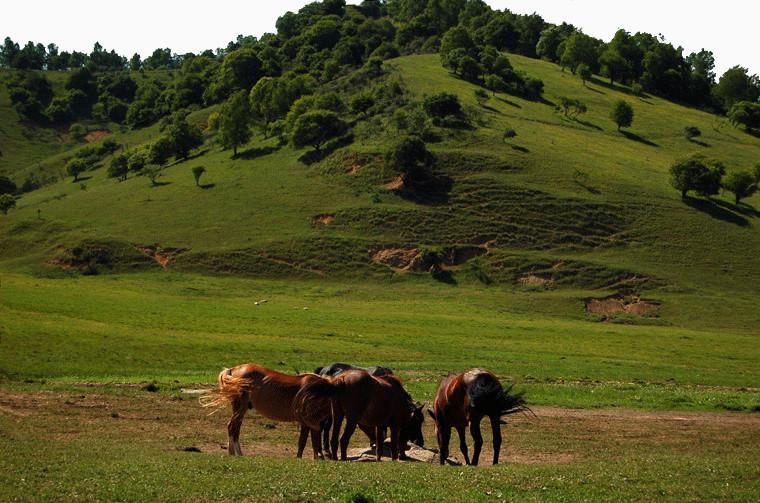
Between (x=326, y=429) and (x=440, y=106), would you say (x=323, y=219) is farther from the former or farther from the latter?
(x=326, y=429)

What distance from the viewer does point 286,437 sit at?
62.0 ft

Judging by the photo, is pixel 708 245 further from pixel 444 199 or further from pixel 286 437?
pixel 286 437

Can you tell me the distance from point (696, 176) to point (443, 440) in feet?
265

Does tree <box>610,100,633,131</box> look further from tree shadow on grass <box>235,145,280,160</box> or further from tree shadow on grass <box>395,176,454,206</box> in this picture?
tree shadow on grass <box>235,145,280,160</box>

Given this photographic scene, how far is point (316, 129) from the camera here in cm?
9712

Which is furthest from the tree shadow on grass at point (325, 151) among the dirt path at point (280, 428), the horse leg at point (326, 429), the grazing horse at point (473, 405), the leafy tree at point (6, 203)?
the grazing horse at point (473, 405)

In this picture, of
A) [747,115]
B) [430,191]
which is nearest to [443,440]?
[430,191]

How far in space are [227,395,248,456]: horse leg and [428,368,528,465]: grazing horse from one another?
528 centimetres

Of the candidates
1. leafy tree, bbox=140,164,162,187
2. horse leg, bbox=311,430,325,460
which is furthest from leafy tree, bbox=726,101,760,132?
horse leg, bbox=311,430,325,460

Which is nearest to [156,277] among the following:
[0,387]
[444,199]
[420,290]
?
[420,290]

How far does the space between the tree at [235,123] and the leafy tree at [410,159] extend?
31.4 m

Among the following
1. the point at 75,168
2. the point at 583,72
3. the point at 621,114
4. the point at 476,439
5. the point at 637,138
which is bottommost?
the point at 75,168

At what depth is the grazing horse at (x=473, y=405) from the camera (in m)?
15.4

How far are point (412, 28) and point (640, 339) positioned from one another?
146777 mm
